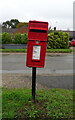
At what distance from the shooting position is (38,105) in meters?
3.91

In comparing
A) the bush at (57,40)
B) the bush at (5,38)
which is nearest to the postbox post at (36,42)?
the bush at (57,40)

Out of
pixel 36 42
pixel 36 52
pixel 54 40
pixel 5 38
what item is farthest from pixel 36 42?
pixel 5 38

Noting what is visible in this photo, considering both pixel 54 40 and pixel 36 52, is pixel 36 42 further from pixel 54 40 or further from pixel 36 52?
pixel 54 40

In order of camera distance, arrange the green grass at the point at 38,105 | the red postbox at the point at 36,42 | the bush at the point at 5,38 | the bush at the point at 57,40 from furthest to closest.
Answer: the bush at the point at 5,38, the bush at the point at 57,40, the red postbox at the point at 36,42, the green grass at the point at 38,105

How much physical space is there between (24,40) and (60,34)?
13.2 ft

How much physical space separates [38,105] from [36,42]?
52.6 inches

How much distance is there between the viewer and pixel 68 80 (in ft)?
20.7

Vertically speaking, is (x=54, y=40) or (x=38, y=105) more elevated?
(x=54, y=40)

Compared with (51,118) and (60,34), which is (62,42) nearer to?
(60,34)

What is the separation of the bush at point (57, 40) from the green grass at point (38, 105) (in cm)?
1519

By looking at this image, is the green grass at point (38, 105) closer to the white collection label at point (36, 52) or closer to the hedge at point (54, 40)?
the white collection label at point (36, 52)

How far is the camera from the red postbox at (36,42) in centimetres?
378

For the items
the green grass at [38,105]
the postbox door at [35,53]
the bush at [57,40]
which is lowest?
the green grass at [38,105]

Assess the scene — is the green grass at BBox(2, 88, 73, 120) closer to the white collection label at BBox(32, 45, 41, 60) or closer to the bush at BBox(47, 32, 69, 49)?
the white collection label at BBox(32, 45, 41, 60)
